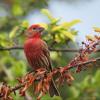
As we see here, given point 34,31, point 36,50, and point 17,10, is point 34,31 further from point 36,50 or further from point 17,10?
point 17,10

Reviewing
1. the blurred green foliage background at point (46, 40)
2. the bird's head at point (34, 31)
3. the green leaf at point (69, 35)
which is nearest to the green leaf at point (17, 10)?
the blurred green foliage background at point (46, 40)

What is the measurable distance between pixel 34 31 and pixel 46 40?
0.91 feet

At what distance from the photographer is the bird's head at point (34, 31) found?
5539 millimetres

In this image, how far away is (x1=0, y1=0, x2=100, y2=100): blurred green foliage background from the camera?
5.84m

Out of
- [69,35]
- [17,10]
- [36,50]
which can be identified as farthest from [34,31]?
[17,10]

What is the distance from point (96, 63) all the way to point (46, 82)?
373mm

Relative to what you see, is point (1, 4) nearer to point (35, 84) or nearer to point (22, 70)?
point (22, 70)

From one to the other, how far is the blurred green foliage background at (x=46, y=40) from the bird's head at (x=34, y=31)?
4.0 inches

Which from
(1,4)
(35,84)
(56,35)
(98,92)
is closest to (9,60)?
(98,92)

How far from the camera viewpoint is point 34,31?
564 cm

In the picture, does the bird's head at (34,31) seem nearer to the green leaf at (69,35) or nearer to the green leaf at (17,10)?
the green leaf at (69,35)

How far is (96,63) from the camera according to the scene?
3531 millimetres

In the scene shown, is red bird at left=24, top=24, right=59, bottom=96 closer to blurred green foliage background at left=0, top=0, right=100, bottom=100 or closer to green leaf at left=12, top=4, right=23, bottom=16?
blurred green foliage background at left=0, top=0, right=100, bottom=100

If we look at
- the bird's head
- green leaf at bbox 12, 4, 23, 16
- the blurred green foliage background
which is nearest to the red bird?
the bird's head
